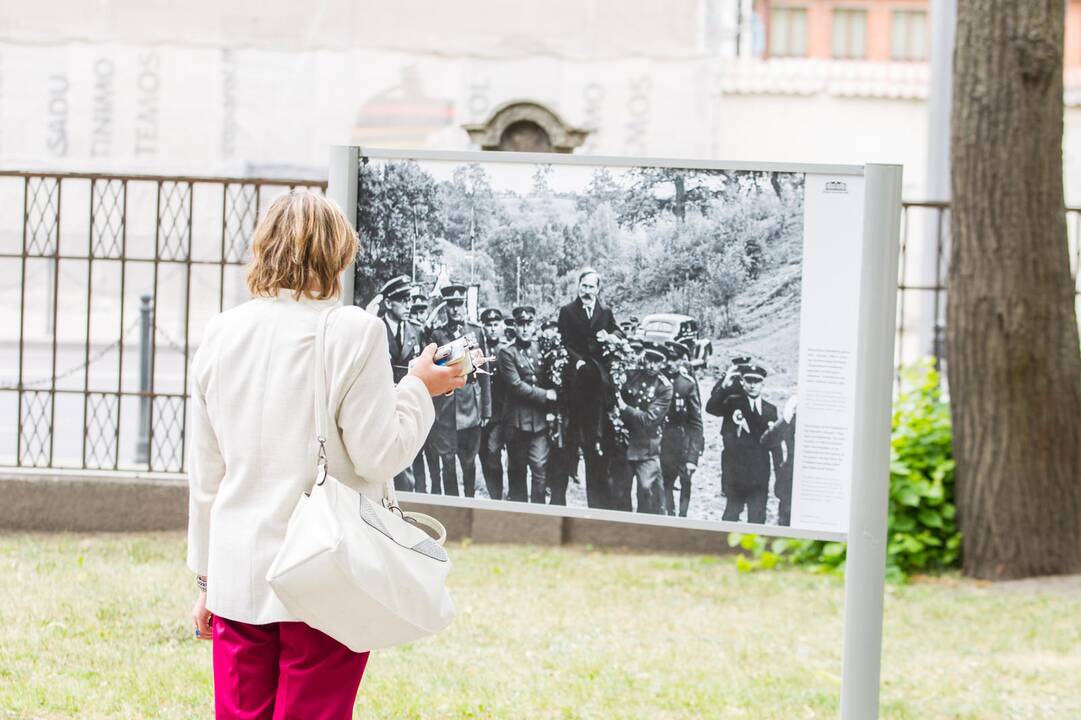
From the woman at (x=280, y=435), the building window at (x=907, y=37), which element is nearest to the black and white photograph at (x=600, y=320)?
the woman at (x=280, y=435)

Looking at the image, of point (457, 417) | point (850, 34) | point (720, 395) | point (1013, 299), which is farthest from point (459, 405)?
point (850, 34)

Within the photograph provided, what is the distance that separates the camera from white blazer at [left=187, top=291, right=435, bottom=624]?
2.66m

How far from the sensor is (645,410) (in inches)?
144

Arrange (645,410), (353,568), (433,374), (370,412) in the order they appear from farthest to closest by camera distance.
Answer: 1. (645,410)
2. (433,374)
3. (370,412)
4. (353,568)

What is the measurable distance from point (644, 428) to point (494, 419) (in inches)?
16.7

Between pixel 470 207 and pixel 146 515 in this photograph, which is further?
pixel 146 515

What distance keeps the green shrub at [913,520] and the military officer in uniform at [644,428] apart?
153 inches

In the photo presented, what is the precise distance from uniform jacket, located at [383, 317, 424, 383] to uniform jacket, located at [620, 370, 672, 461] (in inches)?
23.3

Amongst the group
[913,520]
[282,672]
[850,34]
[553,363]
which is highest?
[850,34]

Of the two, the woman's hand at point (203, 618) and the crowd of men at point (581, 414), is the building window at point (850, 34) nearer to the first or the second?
the crowd of men at point (581, 414)

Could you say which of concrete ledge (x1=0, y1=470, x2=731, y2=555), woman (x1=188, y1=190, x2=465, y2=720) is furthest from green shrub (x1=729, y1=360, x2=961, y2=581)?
woman (x1=188, y1=190, x2=465, y2=720)

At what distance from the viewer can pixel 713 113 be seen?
2327 cm

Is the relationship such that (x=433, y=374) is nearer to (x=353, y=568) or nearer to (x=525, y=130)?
(x=353, y=568)

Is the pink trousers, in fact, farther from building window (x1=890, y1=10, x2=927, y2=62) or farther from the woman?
building window (x1=890, y1=10, x2=927, y2=62)
